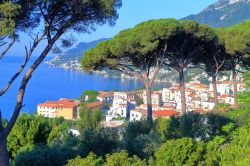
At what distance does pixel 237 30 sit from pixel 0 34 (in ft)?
31.2

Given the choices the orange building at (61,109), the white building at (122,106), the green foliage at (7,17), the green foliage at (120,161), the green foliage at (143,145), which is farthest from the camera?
the white building at (122,106)

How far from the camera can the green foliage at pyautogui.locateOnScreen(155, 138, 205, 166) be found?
4.56m

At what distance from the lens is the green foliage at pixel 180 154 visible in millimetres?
4562

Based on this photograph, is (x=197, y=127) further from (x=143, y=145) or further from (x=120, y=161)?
(x=120, y=161)

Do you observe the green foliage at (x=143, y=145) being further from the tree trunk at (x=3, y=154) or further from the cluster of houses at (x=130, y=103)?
the cluster of houses at (x=130, y=103)

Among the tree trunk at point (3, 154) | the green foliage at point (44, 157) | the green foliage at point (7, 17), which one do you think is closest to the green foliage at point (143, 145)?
the green foliage at point (44, 157)

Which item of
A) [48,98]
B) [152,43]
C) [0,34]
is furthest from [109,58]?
[48,98]

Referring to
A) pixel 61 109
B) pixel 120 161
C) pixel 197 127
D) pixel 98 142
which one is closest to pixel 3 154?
pixel 120 161

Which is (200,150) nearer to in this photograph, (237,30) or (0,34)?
(0,34)

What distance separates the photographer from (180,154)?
4590mm

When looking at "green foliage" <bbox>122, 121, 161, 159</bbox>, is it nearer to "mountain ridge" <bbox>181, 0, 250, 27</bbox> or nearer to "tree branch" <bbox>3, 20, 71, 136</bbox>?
"tree branch" <bbox>3, 20, 71, 136</bbox>

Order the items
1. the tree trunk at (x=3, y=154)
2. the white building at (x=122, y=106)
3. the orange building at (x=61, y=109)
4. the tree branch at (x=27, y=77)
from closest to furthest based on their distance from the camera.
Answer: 1. the tree trunk at (x=3, y=154)
2. the tree branch at (x=27, y=77)
3. the orange building at (x=61, y=109)
4. the white building at (x=122, y=106)

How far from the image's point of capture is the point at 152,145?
21.4ft

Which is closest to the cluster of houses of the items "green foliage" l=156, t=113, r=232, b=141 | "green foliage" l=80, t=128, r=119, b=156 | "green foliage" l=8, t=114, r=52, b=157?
"green foliage" l=156, t=113, r=232, b=141
